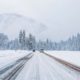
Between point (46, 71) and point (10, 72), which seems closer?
point (10, 72)

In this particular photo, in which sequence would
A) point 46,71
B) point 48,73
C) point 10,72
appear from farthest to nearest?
point 46,71, point 10,72, point 48,73

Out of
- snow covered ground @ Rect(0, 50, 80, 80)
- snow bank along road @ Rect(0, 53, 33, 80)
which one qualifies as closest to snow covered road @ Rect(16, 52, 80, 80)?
snow covered ground @ Rect(0, 50, 80, 80)

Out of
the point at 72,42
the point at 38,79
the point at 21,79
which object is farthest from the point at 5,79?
the point at 72,42

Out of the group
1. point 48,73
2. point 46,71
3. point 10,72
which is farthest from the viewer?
point 46,71

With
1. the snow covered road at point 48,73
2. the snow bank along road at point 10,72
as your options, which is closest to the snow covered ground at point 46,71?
the snow covered road at point 48,73

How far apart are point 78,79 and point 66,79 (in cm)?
66

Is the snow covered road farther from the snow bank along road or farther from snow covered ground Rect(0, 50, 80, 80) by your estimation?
the snow bank along road

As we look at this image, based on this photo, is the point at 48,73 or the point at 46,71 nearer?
the point at 48,73

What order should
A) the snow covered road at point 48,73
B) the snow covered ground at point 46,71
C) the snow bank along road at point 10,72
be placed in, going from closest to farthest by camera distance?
the snow covered road at point 48,73 < the snow bank along road at point 10,72 < the snow covered ground at point 46,71

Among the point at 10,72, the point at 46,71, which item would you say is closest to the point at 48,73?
the point at 46,71

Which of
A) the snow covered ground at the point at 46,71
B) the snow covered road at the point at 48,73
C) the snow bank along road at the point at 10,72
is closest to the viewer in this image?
the snow covered road at the point at 48,73

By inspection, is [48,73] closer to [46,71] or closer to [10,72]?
[46,71]

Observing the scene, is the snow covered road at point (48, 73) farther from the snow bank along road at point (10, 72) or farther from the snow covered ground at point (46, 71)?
the snow bank along road at point (10, 72)

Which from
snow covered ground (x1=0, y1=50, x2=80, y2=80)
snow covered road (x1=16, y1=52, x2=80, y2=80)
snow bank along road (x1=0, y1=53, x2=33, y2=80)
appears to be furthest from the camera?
snow covered ground (x1=0, y1=50, x2=80, y2=80)
